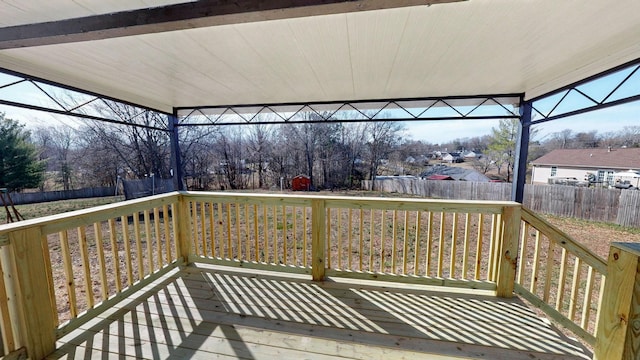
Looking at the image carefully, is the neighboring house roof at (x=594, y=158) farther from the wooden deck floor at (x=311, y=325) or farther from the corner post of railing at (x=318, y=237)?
the corner post of railing at (x=318, y=237)

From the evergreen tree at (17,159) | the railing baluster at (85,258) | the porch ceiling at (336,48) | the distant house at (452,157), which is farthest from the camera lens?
the distant house at (452,157)

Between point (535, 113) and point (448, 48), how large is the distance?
2777 millimetres

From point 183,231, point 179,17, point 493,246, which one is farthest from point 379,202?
point 183,231

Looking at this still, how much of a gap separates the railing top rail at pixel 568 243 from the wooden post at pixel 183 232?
3.60 m

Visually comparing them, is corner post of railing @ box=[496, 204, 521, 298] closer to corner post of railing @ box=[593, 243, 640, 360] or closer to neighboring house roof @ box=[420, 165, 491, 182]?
corner post of railing @ box=[593, 243, 640, 360]

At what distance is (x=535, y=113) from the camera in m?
3.95

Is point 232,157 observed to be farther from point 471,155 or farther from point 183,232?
point 471,155

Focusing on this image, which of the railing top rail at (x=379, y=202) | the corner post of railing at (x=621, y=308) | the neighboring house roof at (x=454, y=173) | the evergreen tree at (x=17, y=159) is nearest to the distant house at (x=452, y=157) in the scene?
the neighboring house roof at (x=454, y=173)

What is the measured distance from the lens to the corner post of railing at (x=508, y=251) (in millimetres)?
2311

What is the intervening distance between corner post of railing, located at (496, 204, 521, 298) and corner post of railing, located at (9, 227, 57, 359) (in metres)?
3.64

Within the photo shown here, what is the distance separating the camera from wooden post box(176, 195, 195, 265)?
2.99 meters

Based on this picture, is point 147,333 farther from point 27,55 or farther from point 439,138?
point 439,138

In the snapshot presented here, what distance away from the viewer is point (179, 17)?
1439mm

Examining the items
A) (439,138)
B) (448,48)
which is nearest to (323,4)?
(448,48)
